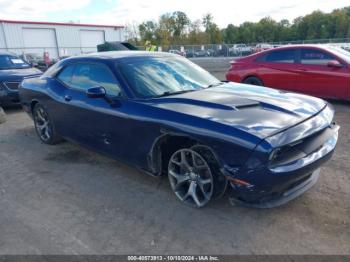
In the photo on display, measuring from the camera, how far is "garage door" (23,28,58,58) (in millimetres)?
35594

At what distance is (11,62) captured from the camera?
9.52 m

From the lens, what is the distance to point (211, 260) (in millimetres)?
2684

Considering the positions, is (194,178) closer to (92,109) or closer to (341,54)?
(92,109)

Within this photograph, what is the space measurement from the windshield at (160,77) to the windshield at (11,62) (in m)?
6.64

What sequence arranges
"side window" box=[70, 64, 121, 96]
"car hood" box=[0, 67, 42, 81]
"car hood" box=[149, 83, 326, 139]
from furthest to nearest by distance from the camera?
"car hood" box=[0, 67, 42, 81], "side window" box=[70, 64, 121, 96], "car hood" box=[149, 83, 326, 139]

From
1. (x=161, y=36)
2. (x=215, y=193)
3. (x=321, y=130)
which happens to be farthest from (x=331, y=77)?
(x=161, y=36)

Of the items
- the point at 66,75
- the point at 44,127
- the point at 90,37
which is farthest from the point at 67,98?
the point at 90,37

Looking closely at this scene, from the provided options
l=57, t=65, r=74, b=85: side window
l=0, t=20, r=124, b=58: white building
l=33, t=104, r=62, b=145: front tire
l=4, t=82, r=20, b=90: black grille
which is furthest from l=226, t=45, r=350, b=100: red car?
l=0, t=20, r=124, b=58: white building

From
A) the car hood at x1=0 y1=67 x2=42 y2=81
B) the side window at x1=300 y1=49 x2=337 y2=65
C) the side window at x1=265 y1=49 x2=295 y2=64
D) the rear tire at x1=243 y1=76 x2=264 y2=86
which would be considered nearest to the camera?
the side window at x1=300 y1=49 x2=337 y2=65

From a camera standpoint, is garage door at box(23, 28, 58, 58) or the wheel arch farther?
garage door at box(23, 28, 58, 58)

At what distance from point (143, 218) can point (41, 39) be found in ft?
126

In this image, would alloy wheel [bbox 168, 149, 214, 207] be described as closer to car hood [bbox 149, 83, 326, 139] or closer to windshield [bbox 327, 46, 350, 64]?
car hood [bbox 149, 83, 326, 139]

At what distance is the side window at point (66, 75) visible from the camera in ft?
16.1

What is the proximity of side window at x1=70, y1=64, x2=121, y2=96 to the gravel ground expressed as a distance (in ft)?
3.80
